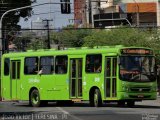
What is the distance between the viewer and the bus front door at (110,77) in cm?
3003

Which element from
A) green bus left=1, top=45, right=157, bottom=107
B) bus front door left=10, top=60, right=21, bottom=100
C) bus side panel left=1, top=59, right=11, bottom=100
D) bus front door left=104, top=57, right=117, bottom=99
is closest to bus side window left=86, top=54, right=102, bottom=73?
green bus left=1, top=45, right=157, bottom=107

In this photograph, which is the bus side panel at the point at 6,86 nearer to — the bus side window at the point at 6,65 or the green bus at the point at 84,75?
the green bus at the point at 84,75

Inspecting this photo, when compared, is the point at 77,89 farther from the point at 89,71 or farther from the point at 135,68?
the point at 135,68

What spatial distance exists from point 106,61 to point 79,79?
81.4 inches

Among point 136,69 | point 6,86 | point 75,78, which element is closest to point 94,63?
point 75,78

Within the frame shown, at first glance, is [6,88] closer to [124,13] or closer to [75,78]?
[75,78]

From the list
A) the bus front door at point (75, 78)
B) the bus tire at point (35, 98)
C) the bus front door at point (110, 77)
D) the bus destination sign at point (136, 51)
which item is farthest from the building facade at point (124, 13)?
the bus front door at point (110, 77)

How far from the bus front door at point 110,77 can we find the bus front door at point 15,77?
21.3 ft

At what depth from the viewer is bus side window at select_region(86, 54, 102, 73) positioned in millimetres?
30688

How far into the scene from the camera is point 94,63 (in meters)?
31.0

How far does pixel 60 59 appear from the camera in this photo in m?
32.6

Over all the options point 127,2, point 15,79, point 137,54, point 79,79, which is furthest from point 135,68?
point 127,2

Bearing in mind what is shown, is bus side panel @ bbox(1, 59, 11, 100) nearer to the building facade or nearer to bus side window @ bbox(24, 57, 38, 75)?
bus side window @ bbox(24, 57, 38, 75)

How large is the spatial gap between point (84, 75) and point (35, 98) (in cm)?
387
